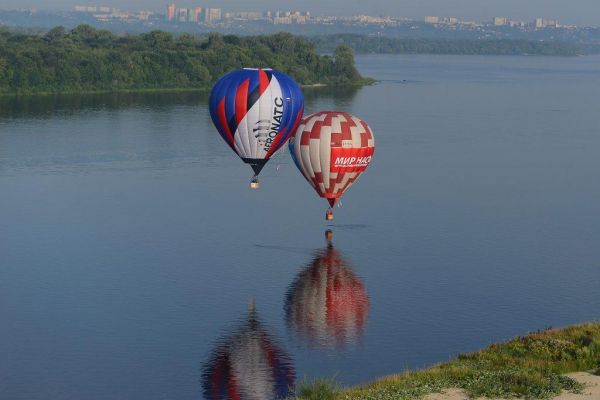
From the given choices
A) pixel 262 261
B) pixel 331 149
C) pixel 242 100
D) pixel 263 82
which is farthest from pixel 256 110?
pixel 262 261

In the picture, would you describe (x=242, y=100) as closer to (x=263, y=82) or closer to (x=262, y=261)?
(x=263, y=82)

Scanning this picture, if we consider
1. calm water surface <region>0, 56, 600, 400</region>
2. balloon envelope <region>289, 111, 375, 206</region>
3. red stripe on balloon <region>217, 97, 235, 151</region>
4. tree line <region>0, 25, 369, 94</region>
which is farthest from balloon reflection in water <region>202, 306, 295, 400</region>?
tree line <region>0, 25, 369, 94</region>

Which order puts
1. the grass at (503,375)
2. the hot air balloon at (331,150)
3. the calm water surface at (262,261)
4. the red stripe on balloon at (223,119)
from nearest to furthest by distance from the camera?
the grass at (503,375), the calm water surface at (262,261), the hot air balloon at (331,150), the red stripe on balloon at (223,119)


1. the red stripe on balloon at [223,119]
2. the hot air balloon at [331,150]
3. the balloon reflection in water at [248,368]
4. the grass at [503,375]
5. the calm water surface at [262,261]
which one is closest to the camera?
the grass at [503,375]

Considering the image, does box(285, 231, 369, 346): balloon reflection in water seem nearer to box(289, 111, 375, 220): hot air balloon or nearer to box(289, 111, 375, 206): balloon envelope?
box(289, 111, 375, 220): hot air balloon

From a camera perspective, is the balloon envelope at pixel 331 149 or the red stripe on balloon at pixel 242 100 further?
the red stripe on balloon at pixel 242 100

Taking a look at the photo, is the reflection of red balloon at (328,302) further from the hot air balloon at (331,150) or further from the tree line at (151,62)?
the tree line at (151,62)

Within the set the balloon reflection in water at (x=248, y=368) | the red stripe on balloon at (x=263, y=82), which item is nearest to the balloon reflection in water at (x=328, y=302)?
the balloon reflection in water at (x=248, y=368)
